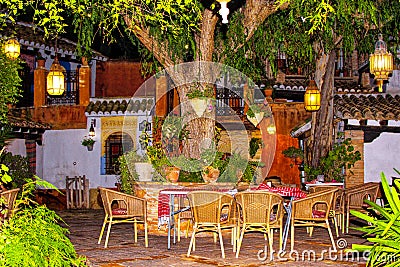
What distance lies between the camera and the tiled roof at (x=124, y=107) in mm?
20328

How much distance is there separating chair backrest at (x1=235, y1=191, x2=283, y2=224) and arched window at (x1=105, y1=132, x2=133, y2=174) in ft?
40.4

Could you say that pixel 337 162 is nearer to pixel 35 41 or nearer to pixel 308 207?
pixel 308 207

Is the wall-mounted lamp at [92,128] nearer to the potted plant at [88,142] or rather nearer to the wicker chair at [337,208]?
the potted plant at [88,142]

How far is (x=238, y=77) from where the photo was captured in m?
12.9

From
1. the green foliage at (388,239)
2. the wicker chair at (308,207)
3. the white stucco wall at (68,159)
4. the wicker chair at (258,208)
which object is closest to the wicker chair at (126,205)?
the wicker chair at (258,208)

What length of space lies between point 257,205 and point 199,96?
126 inches

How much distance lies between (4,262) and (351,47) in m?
8.42

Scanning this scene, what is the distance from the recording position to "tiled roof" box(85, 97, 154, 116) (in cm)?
2033

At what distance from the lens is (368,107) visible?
1523 centimetres

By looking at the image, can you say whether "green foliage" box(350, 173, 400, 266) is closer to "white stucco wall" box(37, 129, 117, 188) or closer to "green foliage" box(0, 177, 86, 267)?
"green foliage" box(0, 177, 86, 267)

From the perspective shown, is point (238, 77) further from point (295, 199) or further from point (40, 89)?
point (40, 89)

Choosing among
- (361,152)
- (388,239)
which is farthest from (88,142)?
(388,239)

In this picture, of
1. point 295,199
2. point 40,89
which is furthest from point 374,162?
point 40,89

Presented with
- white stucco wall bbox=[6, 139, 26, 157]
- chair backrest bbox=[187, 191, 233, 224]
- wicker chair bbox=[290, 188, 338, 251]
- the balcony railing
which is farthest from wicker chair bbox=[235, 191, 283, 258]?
the balcony railing
